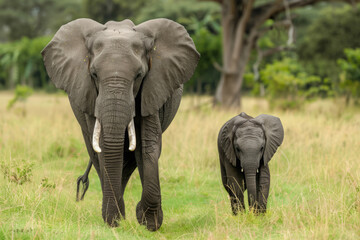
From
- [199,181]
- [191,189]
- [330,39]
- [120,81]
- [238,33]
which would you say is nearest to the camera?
[120,81]

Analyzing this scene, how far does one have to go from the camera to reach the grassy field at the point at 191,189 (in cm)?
463

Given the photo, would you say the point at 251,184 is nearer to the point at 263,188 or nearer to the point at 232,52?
the point at 263,188

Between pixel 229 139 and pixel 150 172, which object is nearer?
pixel 150 172

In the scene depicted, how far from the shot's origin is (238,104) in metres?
17.3

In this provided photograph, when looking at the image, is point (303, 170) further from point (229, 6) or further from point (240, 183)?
point (229, 6)

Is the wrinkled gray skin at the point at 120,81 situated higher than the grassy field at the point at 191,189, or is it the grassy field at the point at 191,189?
the wrinkled gray skin at the point at 120,81

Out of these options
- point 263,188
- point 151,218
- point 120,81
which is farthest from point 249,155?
point 120,81

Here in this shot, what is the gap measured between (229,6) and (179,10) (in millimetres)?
17927

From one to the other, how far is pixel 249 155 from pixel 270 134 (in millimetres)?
448

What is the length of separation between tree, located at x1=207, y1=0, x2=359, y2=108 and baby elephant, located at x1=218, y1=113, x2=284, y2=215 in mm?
11309

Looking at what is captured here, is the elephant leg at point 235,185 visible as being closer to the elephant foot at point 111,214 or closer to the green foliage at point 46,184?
the elephant foot at point 111,214

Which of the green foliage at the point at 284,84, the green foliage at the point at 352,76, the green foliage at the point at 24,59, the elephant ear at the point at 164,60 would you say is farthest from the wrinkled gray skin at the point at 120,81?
the green foliage at the point at 24,59

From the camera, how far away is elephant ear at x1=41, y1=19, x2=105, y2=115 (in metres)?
4.79

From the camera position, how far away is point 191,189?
743 cm
